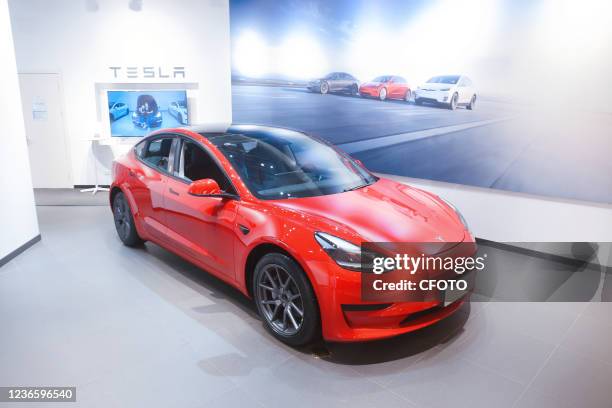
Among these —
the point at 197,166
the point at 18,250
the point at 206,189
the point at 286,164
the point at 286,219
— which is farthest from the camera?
the point at 18,250

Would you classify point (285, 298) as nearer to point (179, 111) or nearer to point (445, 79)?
point (445, 79)

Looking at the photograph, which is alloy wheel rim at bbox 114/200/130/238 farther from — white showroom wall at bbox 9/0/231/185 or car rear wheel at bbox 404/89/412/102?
car rear wheel at bbox 404/89/412/102

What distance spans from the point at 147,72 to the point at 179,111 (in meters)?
0.78

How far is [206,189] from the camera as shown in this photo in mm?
2840

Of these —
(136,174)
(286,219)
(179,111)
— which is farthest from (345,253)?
(179,111)

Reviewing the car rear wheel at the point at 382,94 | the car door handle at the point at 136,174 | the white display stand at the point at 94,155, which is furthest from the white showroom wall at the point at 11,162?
the car rear wheel at the point at 382,94

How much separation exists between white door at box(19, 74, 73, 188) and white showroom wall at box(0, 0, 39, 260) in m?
2.71

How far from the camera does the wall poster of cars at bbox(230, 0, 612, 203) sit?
3867mm

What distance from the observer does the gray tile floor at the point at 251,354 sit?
228 cm

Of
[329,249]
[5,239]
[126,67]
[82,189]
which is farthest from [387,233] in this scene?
[82,189]

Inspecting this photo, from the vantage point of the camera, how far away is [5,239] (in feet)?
13.1

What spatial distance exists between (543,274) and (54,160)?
7167 mm

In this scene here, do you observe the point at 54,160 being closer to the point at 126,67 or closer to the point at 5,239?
the point at 126,67

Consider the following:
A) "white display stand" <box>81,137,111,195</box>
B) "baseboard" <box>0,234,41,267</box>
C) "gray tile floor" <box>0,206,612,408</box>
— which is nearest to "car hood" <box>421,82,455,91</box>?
"gray tile floor" <box>0,206,612,408</box>
